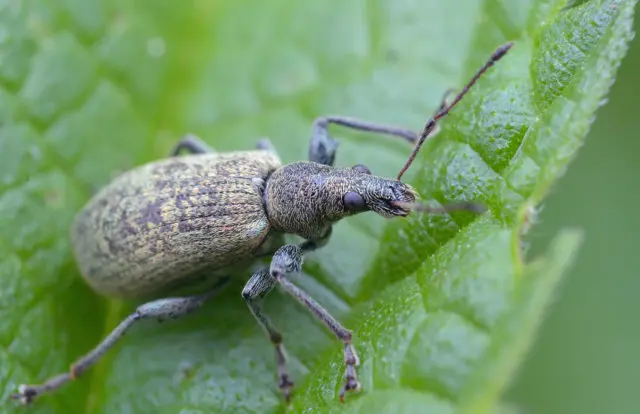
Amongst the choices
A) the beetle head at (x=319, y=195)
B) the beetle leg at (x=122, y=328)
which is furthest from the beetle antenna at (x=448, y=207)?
the beetle leg at (x=122, y=328)

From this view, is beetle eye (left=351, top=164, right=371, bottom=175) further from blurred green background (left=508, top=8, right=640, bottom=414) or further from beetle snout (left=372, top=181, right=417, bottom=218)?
blurred green background (left=508, top=8, right=640, bottom=414)

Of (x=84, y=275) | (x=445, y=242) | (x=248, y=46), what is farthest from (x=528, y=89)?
(x=84, y=275)

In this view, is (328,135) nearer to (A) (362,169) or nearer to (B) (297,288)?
(A) (362,169)

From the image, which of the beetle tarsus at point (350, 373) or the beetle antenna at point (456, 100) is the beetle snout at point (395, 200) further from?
the beetle tarsus at point (350, 373)

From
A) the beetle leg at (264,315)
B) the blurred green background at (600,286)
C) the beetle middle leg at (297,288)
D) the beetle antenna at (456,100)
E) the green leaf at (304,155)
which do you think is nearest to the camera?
the green leaf at (304,155)

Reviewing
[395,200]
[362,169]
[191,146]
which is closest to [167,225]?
[191,146]

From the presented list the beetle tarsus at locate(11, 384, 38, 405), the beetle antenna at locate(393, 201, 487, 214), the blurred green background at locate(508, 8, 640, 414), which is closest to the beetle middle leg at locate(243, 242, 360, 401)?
the beetle antenna at locate(393, 201, 487, 214)
